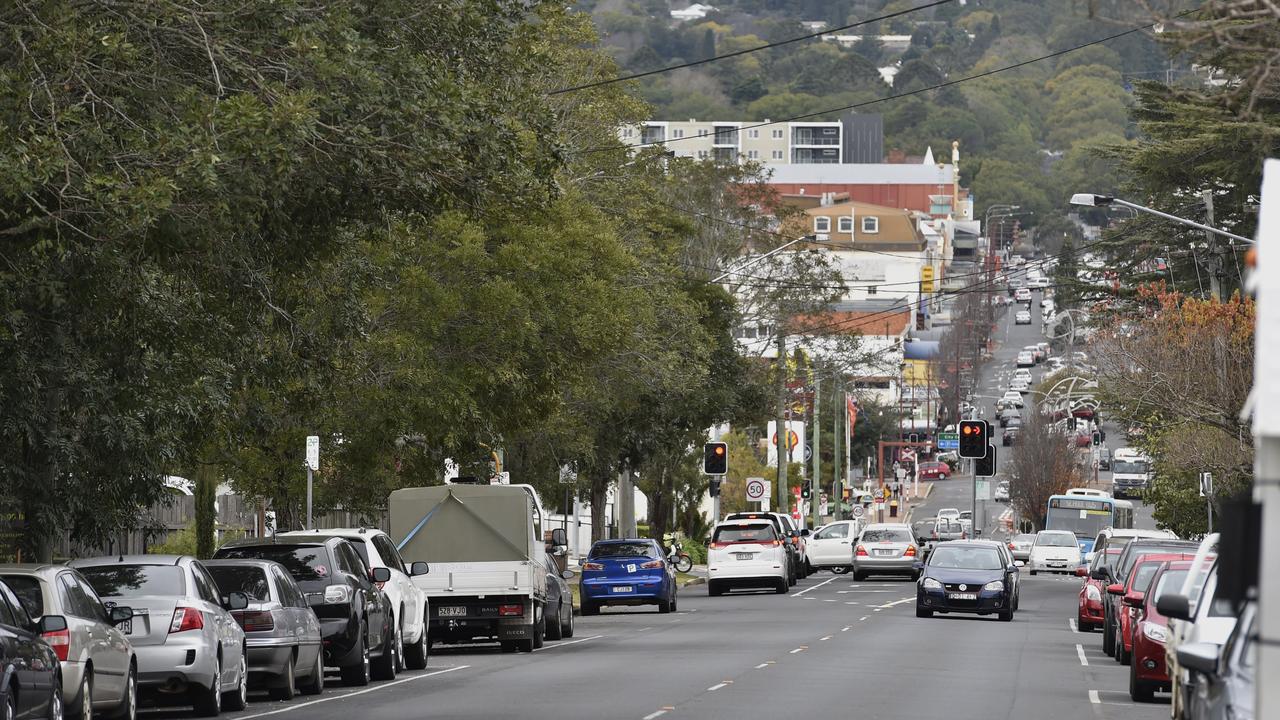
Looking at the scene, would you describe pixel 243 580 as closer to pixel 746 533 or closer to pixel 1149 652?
pixel 1149 652

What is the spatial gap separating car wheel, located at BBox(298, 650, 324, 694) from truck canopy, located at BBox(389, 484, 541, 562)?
7.43 meters

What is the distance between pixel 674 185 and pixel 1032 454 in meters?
51.4

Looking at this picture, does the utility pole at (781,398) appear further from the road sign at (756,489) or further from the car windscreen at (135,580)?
the car windscreen at (135,580)

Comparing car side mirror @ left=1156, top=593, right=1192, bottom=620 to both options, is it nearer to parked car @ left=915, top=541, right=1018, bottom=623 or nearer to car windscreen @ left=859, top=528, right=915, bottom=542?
parked car @ left=915, top=541, right=1018, bottom=623

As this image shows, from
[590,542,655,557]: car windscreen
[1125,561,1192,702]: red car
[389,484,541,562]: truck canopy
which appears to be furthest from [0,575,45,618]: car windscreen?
[590,542,655,557]: car windscreen

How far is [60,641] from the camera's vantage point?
1527cm

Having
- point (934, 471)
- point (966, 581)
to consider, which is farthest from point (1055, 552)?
point (934, 471)

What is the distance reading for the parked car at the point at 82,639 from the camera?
604 inches

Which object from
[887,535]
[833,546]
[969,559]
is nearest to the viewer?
[969,559]

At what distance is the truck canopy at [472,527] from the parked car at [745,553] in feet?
61.8

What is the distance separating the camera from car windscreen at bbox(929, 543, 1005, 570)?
38.2 metres

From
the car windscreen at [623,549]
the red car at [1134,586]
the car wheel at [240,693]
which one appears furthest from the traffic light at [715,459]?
the car wheel at [240,693]

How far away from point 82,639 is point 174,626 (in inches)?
92.3

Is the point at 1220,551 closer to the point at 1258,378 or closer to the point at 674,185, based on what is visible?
the point at 1258,378
